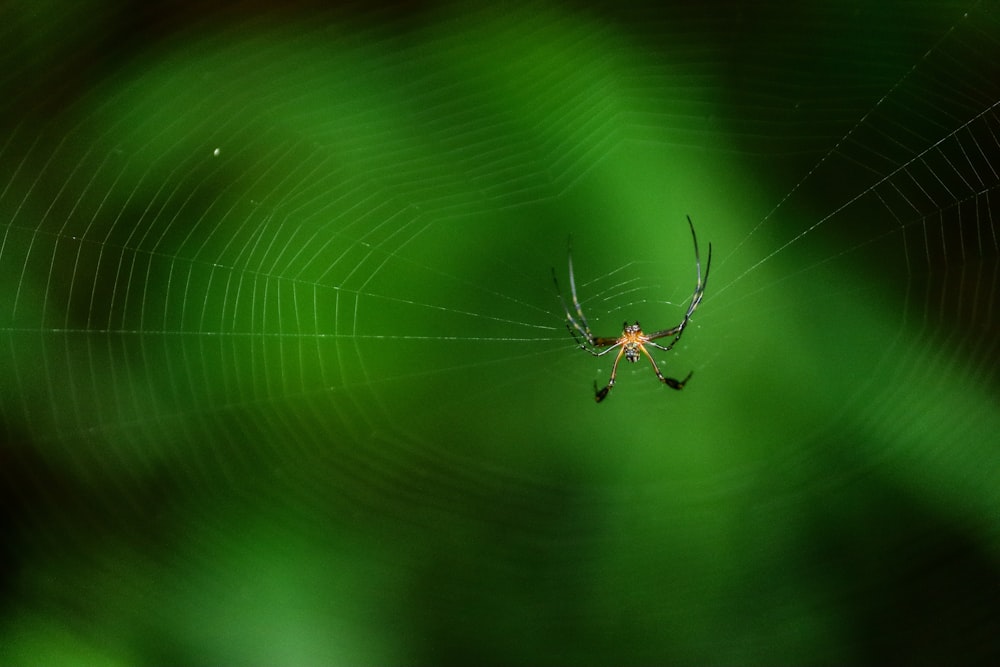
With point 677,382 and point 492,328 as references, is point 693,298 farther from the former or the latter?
point 492,328

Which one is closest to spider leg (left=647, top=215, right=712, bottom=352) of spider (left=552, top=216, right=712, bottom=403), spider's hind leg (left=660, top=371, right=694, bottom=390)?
spider (left=552, top=216, right=712, bottom=403)

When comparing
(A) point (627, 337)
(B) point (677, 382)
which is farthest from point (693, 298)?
(A) point (627, 337)

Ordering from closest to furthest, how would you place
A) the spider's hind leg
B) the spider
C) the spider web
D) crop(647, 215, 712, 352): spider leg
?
the spider web < crop(647, 215, 712, 352): spider leg < the spider < the spider's hind leg

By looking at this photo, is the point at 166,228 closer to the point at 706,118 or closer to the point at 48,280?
the point at 48,280

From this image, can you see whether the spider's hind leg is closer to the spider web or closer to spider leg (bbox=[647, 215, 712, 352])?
the spider web

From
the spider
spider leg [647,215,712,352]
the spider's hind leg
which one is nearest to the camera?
spider leg [647,215,712,352]

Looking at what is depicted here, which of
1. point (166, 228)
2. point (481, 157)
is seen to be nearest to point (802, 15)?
point (481, 157)

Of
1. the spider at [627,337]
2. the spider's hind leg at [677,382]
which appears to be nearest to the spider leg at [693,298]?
the spider at [627,337]
